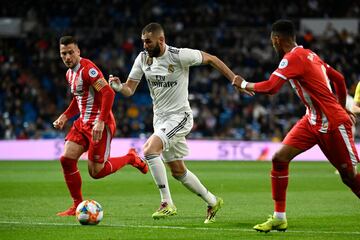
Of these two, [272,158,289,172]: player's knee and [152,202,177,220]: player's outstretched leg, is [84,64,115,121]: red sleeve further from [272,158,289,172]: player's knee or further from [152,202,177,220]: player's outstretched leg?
[272,158,289,172]: player's knee

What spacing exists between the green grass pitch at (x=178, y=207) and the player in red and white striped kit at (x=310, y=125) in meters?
0.55

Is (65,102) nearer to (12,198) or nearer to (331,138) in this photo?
(12,198)

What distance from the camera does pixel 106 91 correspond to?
35.2 ft

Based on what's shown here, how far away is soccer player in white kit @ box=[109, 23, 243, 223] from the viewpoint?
10.2 m

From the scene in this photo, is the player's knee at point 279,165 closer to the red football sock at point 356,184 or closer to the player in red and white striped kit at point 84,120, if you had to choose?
the red football sock at point 356,184

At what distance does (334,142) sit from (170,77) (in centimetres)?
252

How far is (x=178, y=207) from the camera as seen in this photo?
39.8 ft

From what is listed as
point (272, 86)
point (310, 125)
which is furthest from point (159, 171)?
point (272, 86)

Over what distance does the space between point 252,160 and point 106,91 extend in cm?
1757

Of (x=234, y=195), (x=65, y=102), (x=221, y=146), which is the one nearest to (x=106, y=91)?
(x=234, y=195)

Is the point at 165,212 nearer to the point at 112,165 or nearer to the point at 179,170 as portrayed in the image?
the point at 179,170

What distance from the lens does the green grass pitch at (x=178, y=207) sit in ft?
28.3

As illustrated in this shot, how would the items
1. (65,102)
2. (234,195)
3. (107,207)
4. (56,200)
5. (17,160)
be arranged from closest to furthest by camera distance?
(107,207) < (56,200) < (234,195) < (17,160) < (65,102)

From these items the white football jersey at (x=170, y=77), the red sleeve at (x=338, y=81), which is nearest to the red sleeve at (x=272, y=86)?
the red sleeve at (x=338, y=81)
